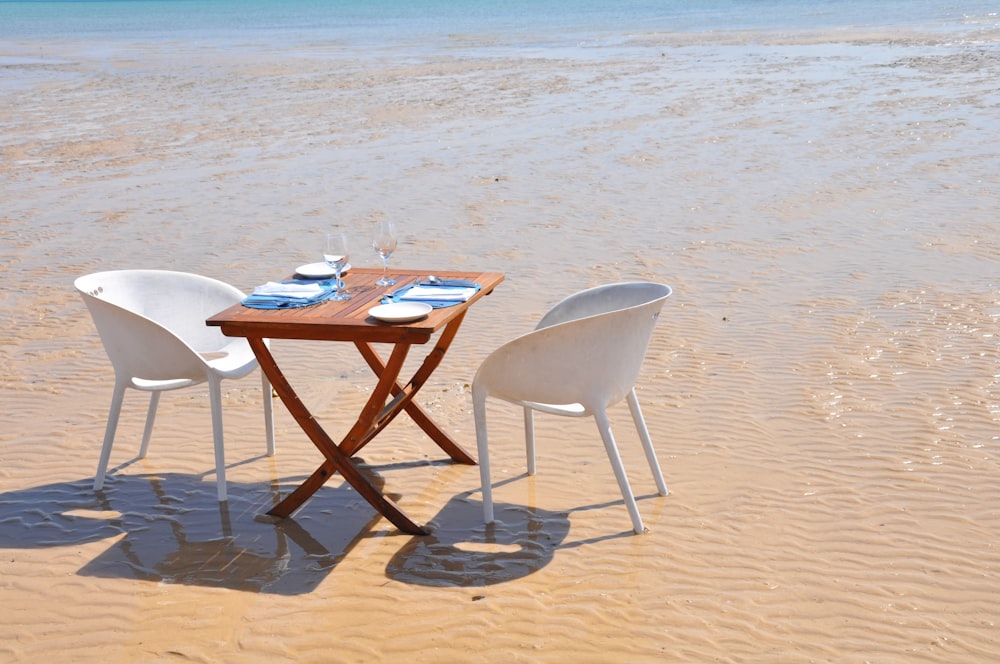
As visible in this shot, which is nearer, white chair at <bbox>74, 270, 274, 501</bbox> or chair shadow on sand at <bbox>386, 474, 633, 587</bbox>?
chair shadow on sand at <bbox>386, 474, 633, 587</bbox>

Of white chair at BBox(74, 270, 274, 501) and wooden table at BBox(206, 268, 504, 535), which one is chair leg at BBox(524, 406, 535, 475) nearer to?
wooden table at BBox(206, 268, 504, 535)

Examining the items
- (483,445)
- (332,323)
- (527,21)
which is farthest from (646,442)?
(527,21)

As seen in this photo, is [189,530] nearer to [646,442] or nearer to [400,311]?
[400,311]

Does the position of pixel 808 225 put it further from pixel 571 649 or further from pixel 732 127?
pixel 571 649

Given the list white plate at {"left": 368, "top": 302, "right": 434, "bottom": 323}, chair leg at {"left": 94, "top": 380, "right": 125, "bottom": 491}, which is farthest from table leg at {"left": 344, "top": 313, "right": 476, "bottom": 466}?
chair leg at {"left": 94, "top": 380, "right": 125, "bottom": 491}

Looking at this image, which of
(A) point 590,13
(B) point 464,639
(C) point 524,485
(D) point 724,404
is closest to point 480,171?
(D) point 724,404

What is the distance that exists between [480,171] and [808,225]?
4.31m

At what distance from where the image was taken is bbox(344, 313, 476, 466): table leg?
454 centimetres

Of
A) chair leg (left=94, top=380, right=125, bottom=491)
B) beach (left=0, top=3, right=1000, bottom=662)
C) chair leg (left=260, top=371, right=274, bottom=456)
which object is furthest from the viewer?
chair leg (left=260, top=371, right=274, bottom=456)

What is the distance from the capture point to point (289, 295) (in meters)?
4.58

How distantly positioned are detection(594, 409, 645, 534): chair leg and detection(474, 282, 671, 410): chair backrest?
67 millimetres

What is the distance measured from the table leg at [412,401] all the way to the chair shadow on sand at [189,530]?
371 mm

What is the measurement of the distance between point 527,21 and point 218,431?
45714 millimetres

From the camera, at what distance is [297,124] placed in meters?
16.6
